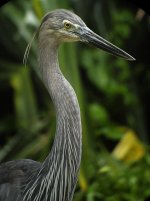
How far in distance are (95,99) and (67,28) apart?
377 cm

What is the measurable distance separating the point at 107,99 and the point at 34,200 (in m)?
3.53

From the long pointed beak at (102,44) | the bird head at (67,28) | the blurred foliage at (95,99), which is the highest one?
the bird head at (67,28)

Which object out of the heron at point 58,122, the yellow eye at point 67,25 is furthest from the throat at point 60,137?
the yellow eye at point 67,25

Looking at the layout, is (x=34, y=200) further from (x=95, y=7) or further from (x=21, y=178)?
(x=95, y=7)

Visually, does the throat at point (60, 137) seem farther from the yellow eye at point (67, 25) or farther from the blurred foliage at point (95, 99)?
the blurred foliage at point (95, 99)

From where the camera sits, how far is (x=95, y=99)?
7594mm

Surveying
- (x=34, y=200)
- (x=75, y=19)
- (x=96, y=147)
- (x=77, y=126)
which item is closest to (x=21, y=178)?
(x=34, y=200)

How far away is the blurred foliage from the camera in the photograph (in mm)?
5734

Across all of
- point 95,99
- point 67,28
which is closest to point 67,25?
point 67,28

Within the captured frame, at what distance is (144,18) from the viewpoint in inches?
305

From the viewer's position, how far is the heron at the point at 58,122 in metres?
3.83

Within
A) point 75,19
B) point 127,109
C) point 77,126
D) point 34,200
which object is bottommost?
point 127,109

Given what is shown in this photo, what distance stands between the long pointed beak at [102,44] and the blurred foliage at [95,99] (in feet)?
5.57

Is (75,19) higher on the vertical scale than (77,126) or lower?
higher
